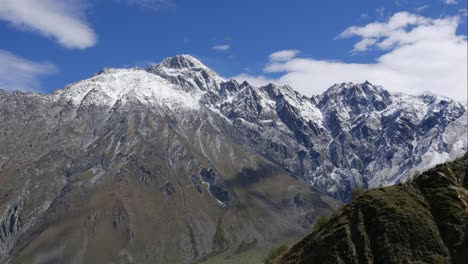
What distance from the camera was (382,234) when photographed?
10000 cm

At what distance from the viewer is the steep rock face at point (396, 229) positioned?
9638 cm

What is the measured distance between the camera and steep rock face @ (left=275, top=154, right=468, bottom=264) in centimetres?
9638

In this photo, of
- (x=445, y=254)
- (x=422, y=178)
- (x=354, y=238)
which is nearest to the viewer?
(x=445, y=254)

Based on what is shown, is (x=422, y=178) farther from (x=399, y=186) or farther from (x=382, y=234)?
(x=382, y=234)

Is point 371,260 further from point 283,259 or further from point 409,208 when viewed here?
point 283,259

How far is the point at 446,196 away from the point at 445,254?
12985 millimetres

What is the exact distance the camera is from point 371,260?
97.1 meters

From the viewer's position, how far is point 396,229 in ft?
329

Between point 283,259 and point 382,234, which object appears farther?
point 283,259

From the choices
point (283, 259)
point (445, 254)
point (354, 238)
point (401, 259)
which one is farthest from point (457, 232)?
point (283, 259)

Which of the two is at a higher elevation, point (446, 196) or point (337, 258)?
point (446, 196)

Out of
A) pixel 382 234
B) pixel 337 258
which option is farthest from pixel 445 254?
pixel 337 258

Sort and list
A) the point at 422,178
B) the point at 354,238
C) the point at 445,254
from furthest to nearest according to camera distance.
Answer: the point at 422,178
the point at 354,238
the point at 445,254

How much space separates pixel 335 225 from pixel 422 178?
20918mm
